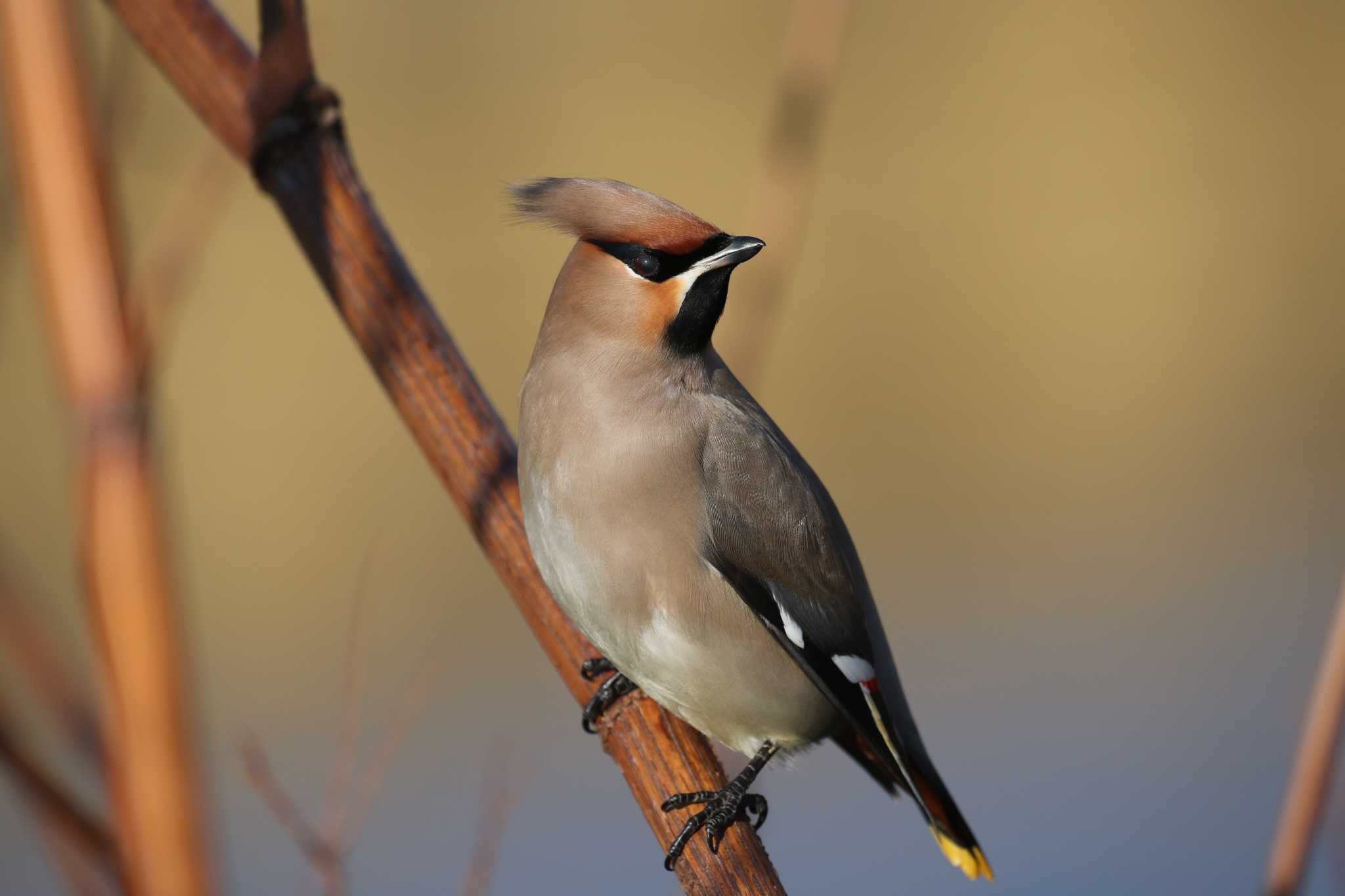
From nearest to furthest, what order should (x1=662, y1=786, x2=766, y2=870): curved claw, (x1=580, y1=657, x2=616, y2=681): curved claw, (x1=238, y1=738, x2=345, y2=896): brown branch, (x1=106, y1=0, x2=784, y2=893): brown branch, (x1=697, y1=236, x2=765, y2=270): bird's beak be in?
(x1=238, y1=738, x2=345, y2=896): brown branch < (x1=106, y1=0, x2=784, y2=893): brown branch < (x1=662, y1=786, x2=766, y2=870): curved claw < (x1=697, y1=236, x2=765, y2=270): bird's beak < (x1=580, y1=657, x2=616, y2=681): curved claw

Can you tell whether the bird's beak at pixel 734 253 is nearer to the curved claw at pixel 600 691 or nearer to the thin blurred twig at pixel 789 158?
the thin blurred twig at pixel 789 158

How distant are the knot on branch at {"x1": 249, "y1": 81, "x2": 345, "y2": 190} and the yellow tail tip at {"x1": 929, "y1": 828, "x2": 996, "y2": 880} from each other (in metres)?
1.51

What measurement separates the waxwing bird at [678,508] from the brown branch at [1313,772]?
92cm

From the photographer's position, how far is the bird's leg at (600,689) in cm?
220

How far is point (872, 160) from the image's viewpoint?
8742 millimetres

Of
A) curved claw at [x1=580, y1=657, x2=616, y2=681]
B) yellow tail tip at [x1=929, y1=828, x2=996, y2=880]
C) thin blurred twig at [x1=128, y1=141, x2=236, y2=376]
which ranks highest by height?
thin blurred twig at [x1=128, y1=141, x2=236, y2=376]

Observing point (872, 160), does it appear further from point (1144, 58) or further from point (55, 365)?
point (55, 365)

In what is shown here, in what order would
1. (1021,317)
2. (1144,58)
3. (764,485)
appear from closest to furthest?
(764,485), (1021,317), (1144,58)

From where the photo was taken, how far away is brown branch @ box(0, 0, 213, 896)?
55 centimetres

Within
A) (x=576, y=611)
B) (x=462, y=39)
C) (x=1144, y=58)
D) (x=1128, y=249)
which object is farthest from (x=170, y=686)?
(x=1144, y=58)

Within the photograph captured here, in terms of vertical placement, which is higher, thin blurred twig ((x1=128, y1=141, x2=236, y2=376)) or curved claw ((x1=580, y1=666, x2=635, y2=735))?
thin blurred twig ((x1=128, y1=141, x2=236, y2=376))

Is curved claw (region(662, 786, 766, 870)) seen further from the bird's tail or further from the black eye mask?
the black eye mask

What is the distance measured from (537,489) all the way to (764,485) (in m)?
0.34

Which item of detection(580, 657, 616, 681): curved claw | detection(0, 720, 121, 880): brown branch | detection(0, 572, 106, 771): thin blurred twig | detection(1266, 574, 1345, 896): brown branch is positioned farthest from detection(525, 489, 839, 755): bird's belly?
detection(0, 720, 121, 880): brown branch
